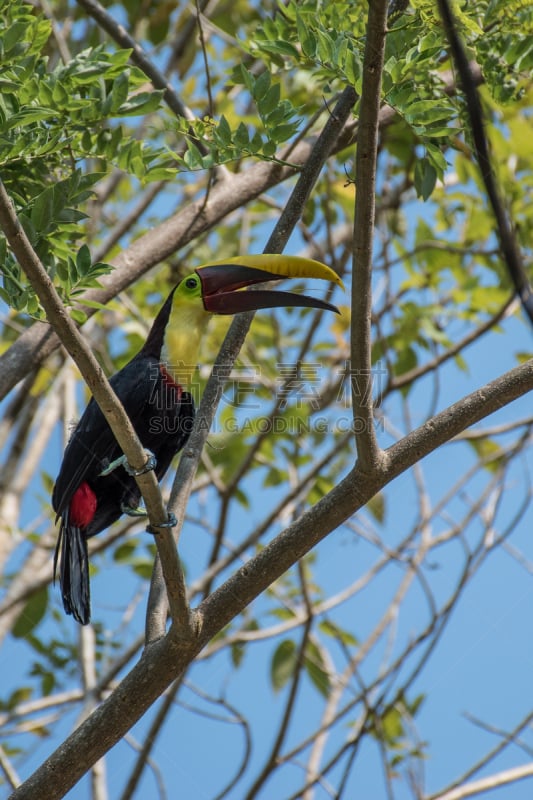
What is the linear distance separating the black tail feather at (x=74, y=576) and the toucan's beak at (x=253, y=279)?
4.29 ft

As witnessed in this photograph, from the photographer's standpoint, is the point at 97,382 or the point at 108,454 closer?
the point at 97,382

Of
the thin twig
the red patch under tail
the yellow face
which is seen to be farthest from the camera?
the yellow face

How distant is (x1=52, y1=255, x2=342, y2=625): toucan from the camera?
4.08 meters

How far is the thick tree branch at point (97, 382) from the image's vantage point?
8.50ft

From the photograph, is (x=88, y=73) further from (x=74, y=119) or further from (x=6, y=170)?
(x=6, y=170)

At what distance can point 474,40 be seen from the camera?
3398mm

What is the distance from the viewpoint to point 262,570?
9.88ft

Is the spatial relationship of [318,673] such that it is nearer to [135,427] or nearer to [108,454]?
[135,427]

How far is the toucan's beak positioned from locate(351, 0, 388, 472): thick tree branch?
1156mm

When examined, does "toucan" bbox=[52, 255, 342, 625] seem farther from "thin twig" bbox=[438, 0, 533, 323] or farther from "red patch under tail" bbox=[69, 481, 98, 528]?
"thin twig" bbox=[438, 0, 533, 323]

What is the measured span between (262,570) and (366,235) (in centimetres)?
108

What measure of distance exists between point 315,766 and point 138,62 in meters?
3.87

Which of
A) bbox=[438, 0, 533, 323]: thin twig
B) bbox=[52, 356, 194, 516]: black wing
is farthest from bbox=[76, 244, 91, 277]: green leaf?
bbox=[438, 0, 533, 323]: thin twig

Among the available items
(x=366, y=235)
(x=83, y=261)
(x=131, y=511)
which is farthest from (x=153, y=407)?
(x=366, y=235)
